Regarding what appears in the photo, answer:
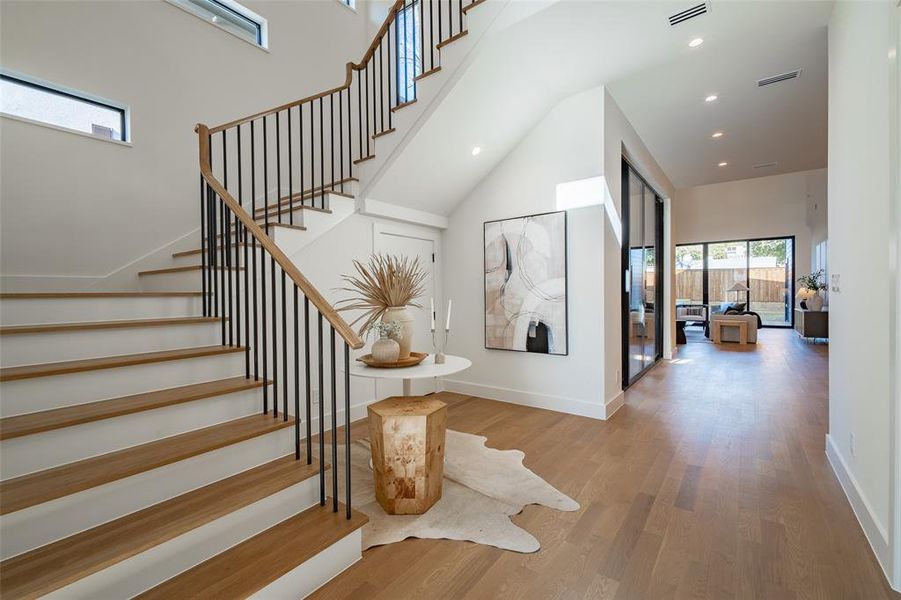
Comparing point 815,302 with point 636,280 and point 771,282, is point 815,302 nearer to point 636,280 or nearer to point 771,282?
point 771,282

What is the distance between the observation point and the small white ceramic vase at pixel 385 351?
2496 mm

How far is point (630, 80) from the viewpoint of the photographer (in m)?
3.60

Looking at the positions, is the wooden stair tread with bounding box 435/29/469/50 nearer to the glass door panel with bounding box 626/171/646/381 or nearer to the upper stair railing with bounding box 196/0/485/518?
the upper stair railing with bounding box 196/0/485/518

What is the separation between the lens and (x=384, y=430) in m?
2.11

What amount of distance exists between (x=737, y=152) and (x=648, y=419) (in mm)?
4520

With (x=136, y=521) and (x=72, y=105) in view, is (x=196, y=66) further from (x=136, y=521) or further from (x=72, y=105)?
(x=136, y=521)

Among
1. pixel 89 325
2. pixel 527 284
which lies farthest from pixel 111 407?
pixel 527 284

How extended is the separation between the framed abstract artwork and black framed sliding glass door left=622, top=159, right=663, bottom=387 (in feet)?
3.59

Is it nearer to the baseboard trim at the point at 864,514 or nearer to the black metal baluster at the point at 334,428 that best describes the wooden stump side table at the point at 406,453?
the black metal baluster at the point at 334,428

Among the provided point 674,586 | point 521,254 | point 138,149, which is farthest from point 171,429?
point 521,254

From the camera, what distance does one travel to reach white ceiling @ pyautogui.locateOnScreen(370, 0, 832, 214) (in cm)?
282

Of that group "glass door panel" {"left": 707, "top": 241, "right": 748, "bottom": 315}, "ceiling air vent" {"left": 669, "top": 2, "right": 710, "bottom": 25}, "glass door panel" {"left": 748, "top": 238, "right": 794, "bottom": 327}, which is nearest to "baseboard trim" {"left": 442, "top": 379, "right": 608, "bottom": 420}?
"ceiling air vent" {"left": 669, "top": 2, "right": 710, "bottom": 25}

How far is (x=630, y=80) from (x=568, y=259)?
5.69 feet

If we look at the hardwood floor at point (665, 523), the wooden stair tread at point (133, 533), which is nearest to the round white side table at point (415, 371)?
the wooden stair tread at point (133, 533)
